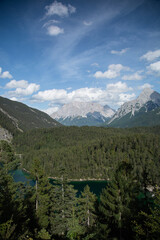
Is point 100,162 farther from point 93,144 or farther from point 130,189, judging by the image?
point 130,189

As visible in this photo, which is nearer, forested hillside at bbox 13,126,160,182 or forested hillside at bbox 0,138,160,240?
forested hillside at bbox 0,138,160,240

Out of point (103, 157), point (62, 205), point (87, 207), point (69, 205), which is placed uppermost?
point (62, 205)

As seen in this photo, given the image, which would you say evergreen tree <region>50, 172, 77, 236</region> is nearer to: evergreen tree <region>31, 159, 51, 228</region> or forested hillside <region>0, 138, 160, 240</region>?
forested hillside <region>0, 138, 160, 240</region>

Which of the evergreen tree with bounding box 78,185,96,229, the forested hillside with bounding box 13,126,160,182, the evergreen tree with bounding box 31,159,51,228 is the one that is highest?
the evergreen tree with bounding box 31,159,51,228

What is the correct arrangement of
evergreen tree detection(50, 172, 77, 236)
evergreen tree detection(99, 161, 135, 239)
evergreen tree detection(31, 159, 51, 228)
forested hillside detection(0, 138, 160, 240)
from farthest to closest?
1. evergreen tree detection(50, 172, 77, 236)
2. evergreen tree detection(31, 159, 51, 228)
3. evergreen tree detection(99, 161, 135, 239)
4. forested hillside detection(0, 138, 160, 240)

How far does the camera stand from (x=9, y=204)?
663 inches

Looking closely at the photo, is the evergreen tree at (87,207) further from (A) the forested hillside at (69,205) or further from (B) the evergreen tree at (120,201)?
(B) the evergreen tree at (120,201)

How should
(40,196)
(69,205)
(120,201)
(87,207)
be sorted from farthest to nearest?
(87,207) < (69,205) < (40,196) < (120,201)

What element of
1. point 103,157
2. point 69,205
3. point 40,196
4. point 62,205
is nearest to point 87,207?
point 69,205

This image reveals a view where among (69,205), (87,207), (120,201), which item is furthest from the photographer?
(87,207)

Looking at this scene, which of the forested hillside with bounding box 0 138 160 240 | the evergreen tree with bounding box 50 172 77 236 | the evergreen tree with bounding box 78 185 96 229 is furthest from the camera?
the evergreen tree with bounding box 78 185 96 229

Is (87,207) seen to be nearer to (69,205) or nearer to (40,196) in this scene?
(69,205)

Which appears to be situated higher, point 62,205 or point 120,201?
point 120,201

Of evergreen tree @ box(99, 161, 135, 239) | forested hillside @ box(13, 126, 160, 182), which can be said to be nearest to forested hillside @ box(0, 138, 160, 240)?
evergreen tree @ box(99, 161, 135, 239)
